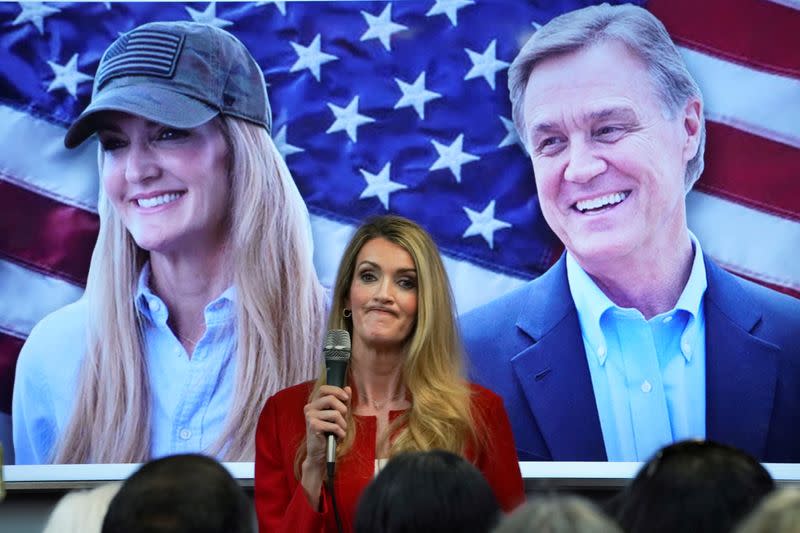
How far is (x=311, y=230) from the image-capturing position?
16.4 ft

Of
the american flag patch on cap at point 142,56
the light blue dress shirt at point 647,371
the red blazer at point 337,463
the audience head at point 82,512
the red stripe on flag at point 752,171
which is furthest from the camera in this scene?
the american flag patch on cap at point 142,56

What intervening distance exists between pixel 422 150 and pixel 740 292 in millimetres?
1255

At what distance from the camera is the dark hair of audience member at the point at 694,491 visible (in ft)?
8.34

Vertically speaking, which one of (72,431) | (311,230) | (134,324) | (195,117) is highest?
(195,117)

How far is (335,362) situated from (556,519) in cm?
163

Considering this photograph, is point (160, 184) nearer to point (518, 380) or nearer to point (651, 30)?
point (518, 380)

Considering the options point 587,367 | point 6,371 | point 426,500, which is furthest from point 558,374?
point 426,500

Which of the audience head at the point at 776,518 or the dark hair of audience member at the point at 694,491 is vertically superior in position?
the audience head at the point at 776,518

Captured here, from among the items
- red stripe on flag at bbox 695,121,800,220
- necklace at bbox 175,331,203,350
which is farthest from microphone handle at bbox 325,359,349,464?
red stripe on flag at bbox 695,121,800,220

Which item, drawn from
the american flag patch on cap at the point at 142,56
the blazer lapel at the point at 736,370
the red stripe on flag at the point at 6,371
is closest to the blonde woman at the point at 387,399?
the blazer lapel at the point at 736,370

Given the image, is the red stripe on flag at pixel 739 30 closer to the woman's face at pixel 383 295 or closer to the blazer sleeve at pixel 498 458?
the woman's face at pixel 383 295

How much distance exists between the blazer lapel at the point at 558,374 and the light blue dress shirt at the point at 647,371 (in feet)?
0.13

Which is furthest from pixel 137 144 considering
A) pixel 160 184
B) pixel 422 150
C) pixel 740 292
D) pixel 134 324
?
pixel 740 292

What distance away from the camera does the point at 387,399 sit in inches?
158
